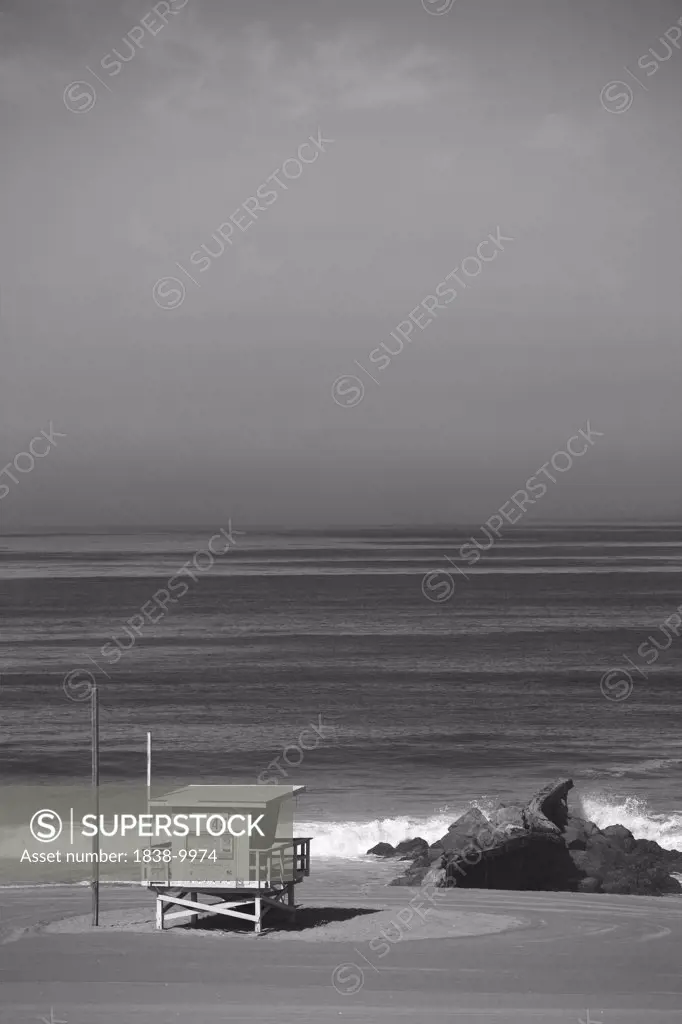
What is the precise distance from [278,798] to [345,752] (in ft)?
108

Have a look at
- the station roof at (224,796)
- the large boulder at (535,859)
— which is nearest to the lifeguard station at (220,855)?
the station roof at (224,796)

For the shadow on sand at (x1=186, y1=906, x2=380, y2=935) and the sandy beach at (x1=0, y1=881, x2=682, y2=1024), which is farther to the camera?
the shadow on sand at (x1=186, y1=906, x2=380, y2=935)

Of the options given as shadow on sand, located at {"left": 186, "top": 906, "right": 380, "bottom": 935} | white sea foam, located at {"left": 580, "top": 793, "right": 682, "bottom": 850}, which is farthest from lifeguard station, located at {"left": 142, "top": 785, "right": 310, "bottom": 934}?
white sea foam, located at {"left": 580, "top": 793, "right": 682, "bottom": 850}

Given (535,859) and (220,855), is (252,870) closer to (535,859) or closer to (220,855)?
(220,855)

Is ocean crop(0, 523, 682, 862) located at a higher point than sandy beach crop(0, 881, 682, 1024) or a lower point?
higher

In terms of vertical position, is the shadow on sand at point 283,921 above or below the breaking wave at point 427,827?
below

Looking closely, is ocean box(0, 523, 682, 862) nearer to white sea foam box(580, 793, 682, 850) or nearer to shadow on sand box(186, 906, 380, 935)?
white sea foam box(580, 793, 682, 850)

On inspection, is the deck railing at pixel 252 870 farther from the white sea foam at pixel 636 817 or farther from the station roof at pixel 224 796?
the white sea foam at pixel 636 817

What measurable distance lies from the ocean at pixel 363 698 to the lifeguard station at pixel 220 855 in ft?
37.3

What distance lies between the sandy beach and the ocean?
10.2 meters

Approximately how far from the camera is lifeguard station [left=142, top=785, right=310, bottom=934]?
65.2ft

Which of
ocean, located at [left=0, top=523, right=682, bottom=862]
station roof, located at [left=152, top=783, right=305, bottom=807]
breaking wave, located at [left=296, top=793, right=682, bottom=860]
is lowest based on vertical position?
station roof, located at [left=152, top=783, right=305, bottom=807]

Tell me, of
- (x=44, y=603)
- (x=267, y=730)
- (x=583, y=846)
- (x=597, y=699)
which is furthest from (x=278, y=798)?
(x=44, y=603)

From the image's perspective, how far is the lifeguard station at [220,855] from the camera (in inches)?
782
